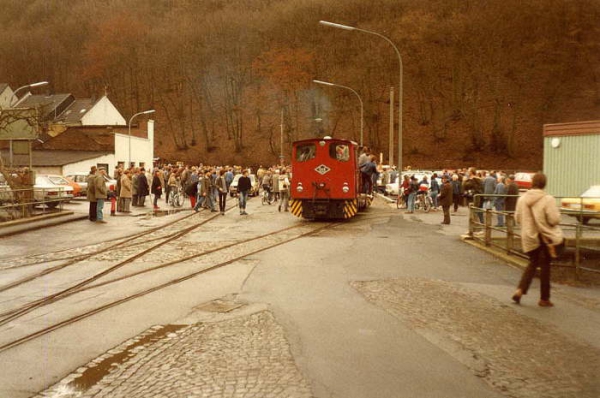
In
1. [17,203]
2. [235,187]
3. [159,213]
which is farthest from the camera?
[235,187]

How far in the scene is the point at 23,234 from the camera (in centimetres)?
1867

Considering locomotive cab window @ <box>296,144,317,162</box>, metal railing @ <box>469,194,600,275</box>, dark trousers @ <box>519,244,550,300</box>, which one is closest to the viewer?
dark trousers @ <box>519,244,550,300</box>

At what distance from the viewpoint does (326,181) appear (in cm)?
2320

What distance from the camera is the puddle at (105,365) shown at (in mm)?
5328

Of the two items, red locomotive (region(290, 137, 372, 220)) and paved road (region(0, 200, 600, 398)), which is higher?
red locomotive (region(290, 137, 372, 220))

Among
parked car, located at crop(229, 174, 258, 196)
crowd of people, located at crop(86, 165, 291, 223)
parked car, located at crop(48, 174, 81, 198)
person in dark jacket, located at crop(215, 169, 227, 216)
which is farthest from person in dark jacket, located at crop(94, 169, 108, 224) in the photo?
parked car, located at crop(229, 174, 258, 196)

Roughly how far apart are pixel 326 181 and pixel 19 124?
11573mm

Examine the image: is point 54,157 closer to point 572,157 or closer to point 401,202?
point 401,202

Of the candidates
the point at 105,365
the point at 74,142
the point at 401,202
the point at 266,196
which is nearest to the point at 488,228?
the point at 105,365

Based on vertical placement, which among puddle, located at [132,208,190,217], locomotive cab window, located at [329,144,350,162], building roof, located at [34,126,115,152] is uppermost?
building roof, located at [34,126,115,152]

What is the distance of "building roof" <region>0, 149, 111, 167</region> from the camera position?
1996 inches

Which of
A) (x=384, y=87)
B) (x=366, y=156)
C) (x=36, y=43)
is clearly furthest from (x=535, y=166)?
(x=36, y=43)

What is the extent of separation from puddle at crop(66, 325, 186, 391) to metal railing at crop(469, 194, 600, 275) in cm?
734

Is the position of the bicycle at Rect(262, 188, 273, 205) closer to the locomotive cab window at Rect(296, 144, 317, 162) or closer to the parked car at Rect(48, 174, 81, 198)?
the parked car at Rect(48, 174, 81, 198)
